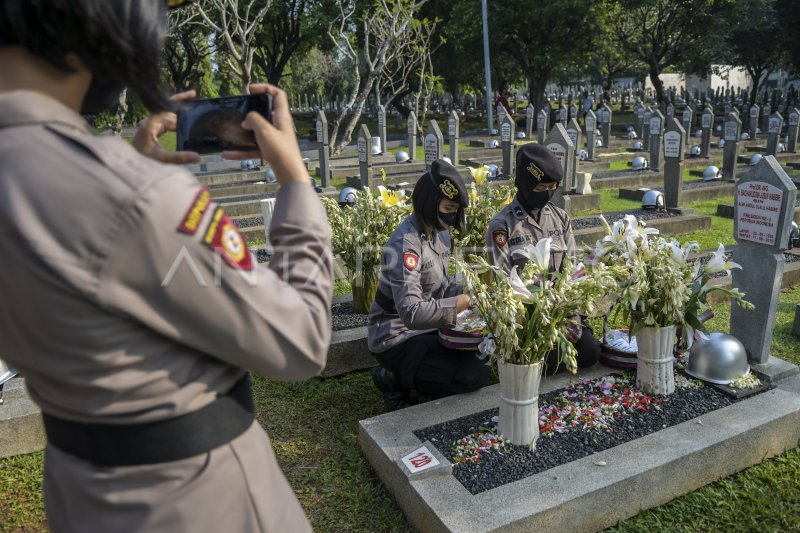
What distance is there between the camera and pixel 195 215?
100cm

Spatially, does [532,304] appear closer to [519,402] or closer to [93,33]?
[519,402]

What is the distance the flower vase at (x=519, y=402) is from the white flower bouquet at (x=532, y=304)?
0.16 ft

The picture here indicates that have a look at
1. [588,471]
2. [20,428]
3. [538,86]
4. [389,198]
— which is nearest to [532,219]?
[389,198]

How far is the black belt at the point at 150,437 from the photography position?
1.09 m

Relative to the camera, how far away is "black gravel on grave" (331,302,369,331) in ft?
17.2

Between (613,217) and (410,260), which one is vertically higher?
(410,260)

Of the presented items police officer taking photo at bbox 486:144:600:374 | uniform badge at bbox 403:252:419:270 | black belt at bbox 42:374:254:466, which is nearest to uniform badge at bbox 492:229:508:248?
police officer taking photo at bbox 486:144:600:374

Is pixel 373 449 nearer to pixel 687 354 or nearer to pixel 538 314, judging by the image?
pixel 538 314

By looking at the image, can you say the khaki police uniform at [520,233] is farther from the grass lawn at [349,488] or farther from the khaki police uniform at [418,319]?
the grass lawn at [349,488]

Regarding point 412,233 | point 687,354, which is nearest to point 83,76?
point 412,233

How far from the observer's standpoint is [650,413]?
3682 millimetres

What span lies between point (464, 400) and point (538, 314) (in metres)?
0.85

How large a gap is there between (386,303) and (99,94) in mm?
3060

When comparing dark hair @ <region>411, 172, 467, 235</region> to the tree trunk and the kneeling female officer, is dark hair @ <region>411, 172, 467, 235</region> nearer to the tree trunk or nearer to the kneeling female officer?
the kneeling female officer
